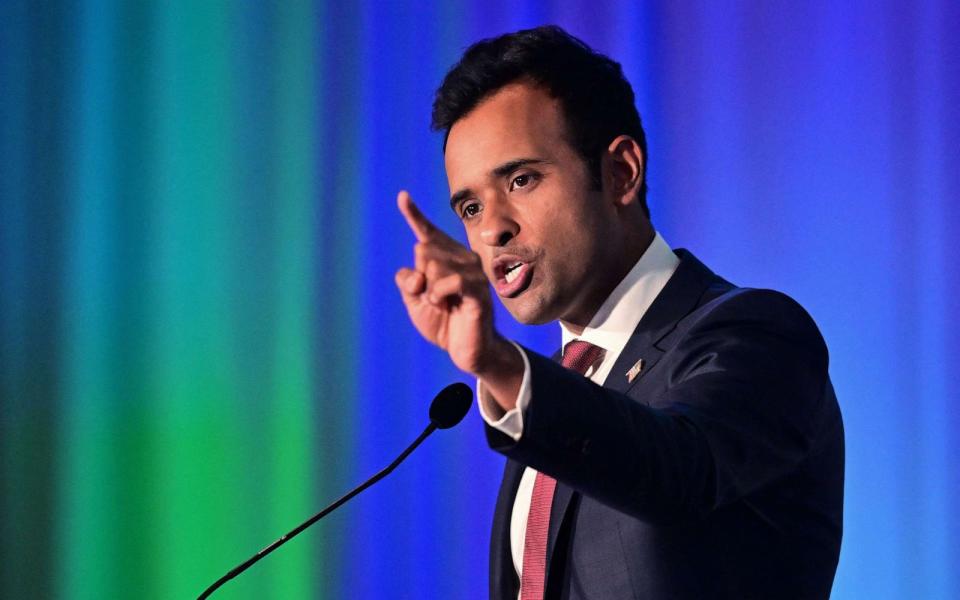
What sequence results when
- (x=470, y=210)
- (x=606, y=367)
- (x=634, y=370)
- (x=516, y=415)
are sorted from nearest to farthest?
(x=516, y=415)
(x=634, y=370)
(x=606, y=367)
(x=470, y=210)

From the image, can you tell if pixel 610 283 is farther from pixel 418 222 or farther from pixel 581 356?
pixel 418 222

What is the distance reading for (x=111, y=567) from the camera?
2.56m

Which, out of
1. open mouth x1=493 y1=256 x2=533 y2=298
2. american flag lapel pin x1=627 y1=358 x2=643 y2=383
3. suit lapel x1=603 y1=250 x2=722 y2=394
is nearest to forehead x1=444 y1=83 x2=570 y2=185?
open mouth x1=493 y1=256 x2=533 y2=298

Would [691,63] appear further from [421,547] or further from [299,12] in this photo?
[421,547]

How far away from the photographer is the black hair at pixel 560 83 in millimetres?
1762

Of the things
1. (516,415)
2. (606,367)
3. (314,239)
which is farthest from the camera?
(314,239)

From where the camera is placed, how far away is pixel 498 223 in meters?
1.66

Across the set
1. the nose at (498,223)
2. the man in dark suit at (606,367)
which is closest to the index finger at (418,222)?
the man in dark suit at (606,367)

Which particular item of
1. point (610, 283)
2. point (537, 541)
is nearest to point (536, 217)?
point (610, 283)

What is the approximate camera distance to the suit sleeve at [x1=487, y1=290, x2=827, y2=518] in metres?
0.99

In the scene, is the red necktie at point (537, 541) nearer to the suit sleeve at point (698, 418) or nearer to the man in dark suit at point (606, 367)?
the man in dark suit at point (606, 367)

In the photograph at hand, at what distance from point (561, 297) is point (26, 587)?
1.62 metres

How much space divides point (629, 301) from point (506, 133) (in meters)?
0.32

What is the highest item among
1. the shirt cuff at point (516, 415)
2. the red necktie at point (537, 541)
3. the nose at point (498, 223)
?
the nose at point (498, 223)
